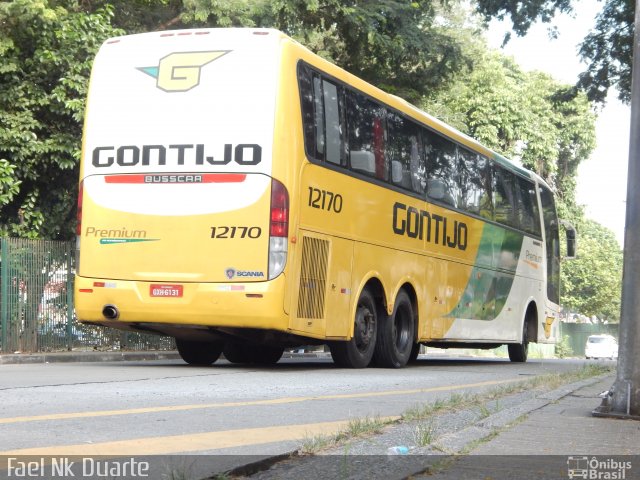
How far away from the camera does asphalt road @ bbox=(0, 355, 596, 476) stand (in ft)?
20.3

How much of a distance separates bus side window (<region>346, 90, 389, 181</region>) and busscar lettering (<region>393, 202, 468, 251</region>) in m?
0.78

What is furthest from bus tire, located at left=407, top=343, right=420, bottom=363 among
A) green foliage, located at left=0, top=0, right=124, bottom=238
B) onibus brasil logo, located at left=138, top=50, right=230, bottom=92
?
onibus brasil logo, located at left=138, top=50, right=230, bottom=92

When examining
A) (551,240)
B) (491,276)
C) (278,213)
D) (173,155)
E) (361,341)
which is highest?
(551,240)

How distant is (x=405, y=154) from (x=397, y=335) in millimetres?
2581

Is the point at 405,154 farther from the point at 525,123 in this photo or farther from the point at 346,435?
the point at 525,123

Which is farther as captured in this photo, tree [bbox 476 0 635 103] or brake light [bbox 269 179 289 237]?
tree [bbox 476 0 635 103]

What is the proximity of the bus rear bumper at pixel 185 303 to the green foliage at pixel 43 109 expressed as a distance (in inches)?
260

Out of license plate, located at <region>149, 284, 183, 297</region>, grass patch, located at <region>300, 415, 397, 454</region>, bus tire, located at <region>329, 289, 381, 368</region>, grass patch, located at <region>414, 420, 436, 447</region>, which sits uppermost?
license plate, located at <region>149, 284, 183, 297</region>

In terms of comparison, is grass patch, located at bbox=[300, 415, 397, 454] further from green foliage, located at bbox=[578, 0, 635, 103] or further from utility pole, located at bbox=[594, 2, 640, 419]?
green foliage, located at bbox=[578, 0, 635, 103]

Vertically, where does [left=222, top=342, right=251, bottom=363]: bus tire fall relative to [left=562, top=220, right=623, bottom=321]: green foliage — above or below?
below

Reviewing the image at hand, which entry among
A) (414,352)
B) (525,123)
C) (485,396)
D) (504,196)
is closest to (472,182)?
(504,196)

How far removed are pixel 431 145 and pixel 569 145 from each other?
119ft

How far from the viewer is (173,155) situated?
13.3 meters

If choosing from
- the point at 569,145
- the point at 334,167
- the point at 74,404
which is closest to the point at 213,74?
the point at 334,167
